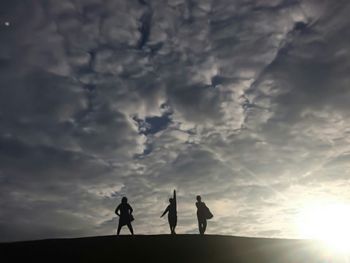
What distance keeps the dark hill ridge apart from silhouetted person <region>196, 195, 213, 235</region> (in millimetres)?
972

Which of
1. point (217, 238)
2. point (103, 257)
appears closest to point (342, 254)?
point (217, 238)

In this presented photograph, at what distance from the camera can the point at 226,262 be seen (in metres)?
20.0

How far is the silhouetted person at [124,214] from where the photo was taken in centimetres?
2383

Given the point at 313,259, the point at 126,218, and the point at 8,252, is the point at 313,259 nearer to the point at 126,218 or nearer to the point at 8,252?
the point at 126,218

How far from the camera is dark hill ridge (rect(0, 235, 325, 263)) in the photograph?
19.6 meters

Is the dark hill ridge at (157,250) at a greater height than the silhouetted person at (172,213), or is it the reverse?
the silhouetted person at (172,213)

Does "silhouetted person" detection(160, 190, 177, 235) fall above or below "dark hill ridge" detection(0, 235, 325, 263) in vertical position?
above

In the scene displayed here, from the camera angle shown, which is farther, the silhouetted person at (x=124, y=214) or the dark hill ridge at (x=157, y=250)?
the silhouetted person at (x=124, y=214)

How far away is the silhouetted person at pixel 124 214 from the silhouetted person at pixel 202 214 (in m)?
3.69

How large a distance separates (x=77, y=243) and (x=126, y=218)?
→ 10.3 feet

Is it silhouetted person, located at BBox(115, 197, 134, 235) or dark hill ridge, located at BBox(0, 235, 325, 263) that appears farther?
silhouetted person, located at BBox(115, 197, 134, 235)

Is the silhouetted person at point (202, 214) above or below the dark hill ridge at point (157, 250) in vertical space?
above

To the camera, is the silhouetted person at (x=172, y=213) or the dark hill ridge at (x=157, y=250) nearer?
the dark hill ridge at (x=157, y=250)

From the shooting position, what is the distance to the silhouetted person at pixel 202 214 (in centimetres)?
2497
